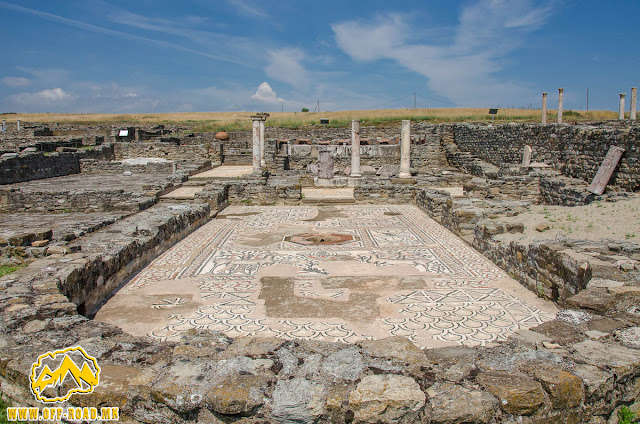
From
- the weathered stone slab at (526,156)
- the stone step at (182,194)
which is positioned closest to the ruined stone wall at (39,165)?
the stone step at (182,194)

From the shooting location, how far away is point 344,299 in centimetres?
553

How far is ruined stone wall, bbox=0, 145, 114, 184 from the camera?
709 inches

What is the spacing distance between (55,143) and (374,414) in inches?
1066

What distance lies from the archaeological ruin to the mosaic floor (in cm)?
3

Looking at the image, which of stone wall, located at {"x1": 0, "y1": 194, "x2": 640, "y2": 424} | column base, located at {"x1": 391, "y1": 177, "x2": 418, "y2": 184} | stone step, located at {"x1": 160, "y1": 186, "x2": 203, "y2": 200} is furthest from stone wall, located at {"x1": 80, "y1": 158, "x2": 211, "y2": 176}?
stone wall, located at {"x1": 0, "y1": 194, "x2": 640, "y2": 424}

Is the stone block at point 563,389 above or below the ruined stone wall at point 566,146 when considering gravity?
below

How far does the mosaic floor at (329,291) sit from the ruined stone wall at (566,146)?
5.21m

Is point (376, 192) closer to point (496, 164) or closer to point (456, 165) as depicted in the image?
point (496, 164)

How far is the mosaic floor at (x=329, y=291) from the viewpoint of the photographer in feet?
15.3

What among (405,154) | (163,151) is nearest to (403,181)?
(405,154)

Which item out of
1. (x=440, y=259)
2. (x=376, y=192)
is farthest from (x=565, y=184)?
(x=440, y=259)

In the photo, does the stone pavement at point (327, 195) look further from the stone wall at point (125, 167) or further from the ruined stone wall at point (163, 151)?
the ruined stone wall at point (163, 151)

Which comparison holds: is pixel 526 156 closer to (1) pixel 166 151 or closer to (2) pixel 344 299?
(2) pixel 344 299

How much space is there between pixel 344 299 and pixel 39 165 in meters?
19.1
